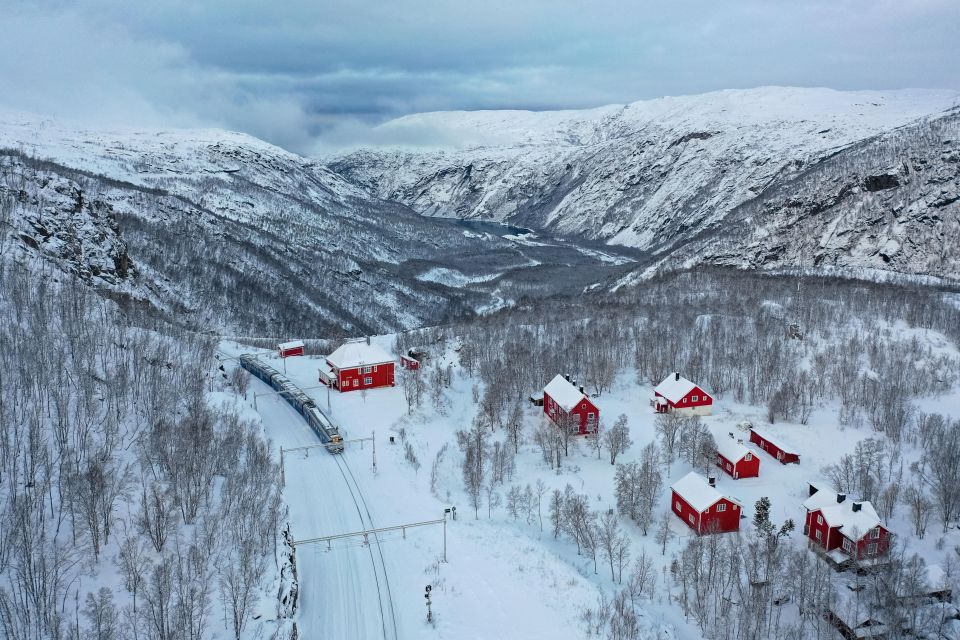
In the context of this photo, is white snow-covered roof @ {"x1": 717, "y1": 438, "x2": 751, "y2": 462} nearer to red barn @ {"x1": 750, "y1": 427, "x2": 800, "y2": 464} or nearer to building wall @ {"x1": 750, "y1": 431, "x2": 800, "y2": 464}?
red barn @ {"x1": 750, "y1": 427, "x2": 800, "y2": 464}

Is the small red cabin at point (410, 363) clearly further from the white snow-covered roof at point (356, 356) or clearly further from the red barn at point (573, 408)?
the red barn at point (573, 408)

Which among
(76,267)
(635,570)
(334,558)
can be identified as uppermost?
(76,267)

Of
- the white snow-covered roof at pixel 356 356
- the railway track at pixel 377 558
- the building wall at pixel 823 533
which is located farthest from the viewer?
the white snow-covered roof at pixel 356 356

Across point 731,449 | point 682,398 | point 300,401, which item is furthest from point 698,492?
point 300,401

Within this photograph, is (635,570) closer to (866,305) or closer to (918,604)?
(918,604)

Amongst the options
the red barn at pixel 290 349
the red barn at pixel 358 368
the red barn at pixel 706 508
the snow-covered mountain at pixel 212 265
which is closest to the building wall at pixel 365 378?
the red barn at pixel 358 368

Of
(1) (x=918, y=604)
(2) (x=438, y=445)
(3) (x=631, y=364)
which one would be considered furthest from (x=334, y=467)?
(3) (x=631, y=364)

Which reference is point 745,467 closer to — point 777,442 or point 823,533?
point 777,442
